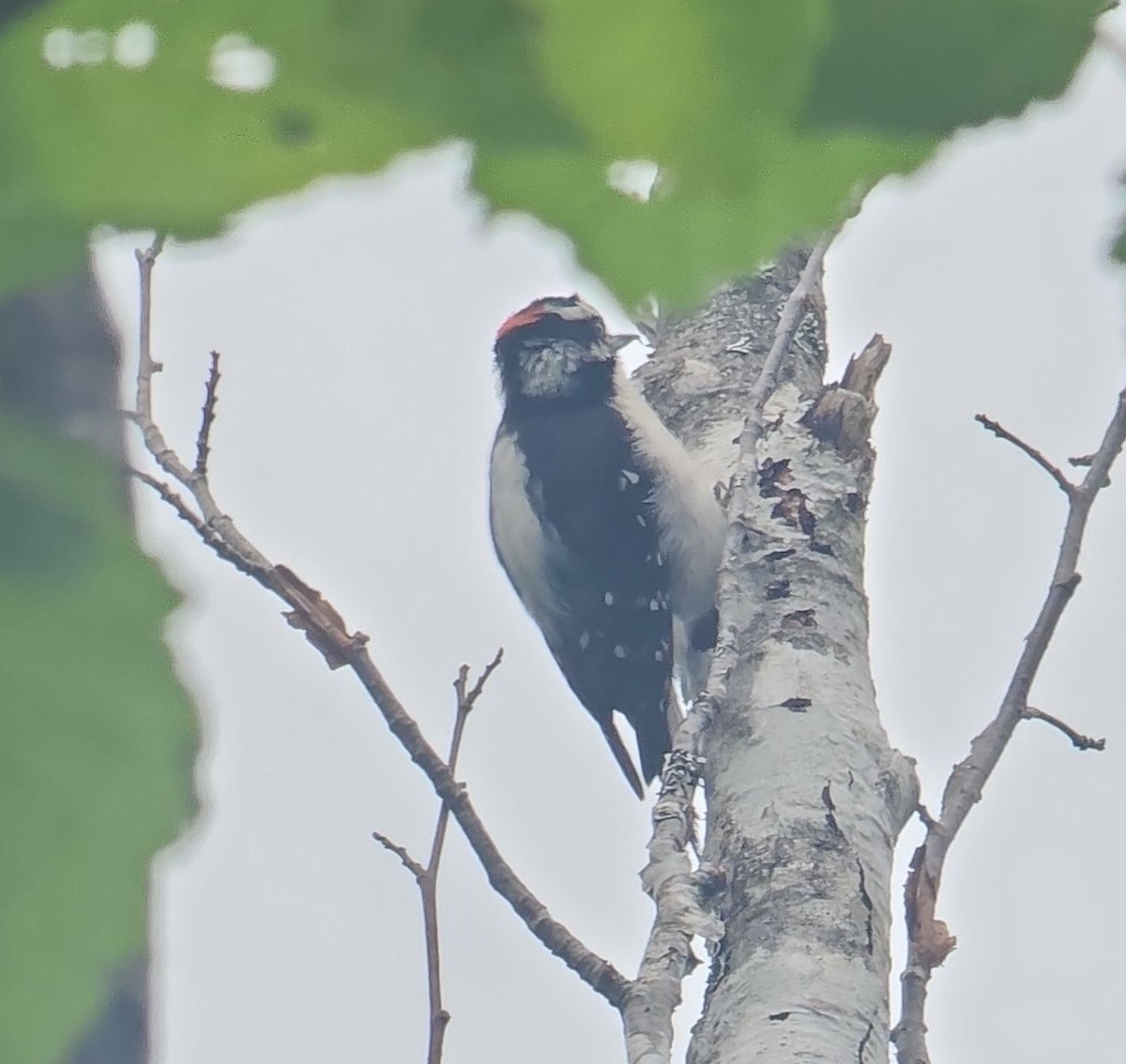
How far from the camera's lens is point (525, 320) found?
6375mm

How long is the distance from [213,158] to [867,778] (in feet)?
11.2

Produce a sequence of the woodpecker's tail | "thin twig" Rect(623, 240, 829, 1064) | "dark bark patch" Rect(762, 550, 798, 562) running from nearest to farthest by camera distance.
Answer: "thin twig" Rect(623, 240, 829, 1064), "dark bark patch" Rect(762, 550, 798, 562), the woodpecker's tail

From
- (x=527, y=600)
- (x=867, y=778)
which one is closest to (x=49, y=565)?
(x=867, y=778)

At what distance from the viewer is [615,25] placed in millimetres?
312

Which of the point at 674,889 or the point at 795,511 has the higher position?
the point at 795,511

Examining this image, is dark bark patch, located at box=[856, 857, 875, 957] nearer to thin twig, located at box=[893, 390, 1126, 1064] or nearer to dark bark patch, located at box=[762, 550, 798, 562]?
thin twig, located at box=[893, 390, 1126, 1064]

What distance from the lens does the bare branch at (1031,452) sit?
3350mm

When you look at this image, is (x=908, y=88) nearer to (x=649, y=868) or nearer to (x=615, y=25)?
(x=615, y=25)

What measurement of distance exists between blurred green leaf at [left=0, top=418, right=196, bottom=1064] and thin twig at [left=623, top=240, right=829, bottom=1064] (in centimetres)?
189

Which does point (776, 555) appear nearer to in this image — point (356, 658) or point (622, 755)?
point (356, 658)

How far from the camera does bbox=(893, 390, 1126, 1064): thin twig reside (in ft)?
9.33

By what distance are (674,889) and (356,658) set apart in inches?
28.9

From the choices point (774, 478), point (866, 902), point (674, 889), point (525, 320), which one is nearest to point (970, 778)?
point (866, 902)

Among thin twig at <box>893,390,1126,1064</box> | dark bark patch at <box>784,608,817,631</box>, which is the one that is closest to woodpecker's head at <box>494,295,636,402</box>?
dark bark patch at <box>784,608,817,631</box>
